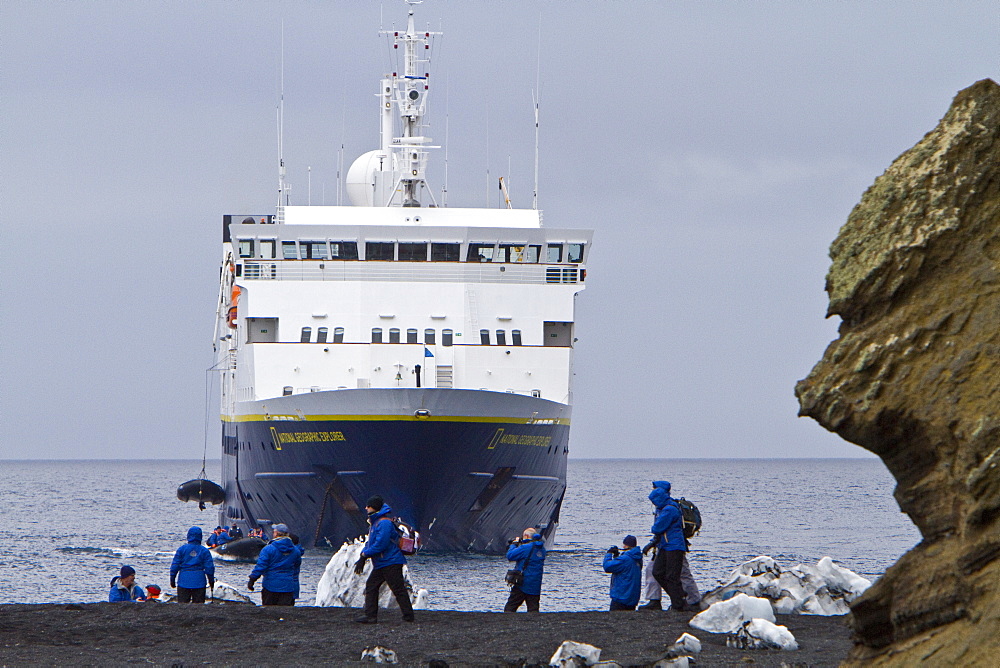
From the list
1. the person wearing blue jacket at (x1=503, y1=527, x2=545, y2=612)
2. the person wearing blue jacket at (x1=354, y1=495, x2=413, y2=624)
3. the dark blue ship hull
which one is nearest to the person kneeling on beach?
the person wearing blue jacket at (x1=354, y1=495, x2=413, y2=624)

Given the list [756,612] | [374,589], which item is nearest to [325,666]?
[374,589]

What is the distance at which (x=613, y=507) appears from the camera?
270 ft

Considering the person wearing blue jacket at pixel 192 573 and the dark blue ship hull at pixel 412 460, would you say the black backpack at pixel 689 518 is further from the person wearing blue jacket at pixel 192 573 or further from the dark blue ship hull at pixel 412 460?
the dark blue ship hull at pixel 412 460

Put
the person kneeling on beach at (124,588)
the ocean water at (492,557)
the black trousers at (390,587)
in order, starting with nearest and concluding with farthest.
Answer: the black trousers at (390,587), the person kneeling on beach at (124,588), the ocean water at (492,557)

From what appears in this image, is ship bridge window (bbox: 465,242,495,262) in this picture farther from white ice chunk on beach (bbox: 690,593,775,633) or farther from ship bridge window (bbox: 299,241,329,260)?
white ice chunk on beach (bbox: 690,593,775,633)

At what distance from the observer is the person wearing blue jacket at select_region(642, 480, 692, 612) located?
15435 millimetres

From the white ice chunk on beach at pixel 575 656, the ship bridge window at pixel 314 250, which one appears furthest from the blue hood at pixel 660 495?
the ship bridge window at pixel 314 250

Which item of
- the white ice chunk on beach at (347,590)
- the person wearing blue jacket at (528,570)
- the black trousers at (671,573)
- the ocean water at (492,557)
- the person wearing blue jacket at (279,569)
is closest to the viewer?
the black trousers at (671,573)

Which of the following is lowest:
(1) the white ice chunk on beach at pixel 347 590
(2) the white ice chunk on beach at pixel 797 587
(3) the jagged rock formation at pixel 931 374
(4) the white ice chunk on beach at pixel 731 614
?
(1) the white ice chunk on beach at pixel 347 590

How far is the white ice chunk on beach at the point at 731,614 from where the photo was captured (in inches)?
551

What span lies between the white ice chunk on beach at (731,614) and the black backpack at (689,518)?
2099 mm

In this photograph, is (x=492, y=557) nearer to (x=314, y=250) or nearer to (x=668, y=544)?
(x=314, y=250)

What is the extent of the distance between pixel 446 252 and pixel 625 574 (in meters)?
17.3

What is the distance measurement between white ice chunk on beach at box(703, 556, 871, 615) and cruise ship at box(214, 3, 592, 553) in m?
12.5
